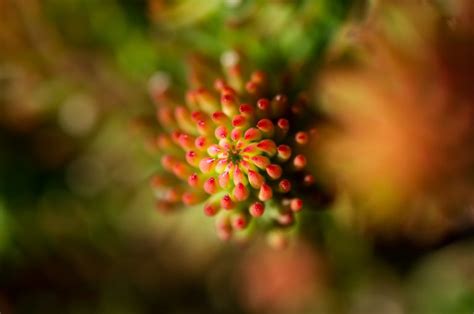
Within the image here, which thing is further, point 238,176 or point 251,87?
point 251,87

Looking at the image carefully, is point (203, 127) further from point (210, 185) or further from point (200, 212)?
point (200, 212)

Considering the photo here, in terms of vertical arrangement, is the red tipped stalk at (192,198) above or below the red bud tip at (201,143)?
below

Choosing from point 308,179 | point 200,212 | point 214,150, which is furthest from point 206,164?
point 200,212

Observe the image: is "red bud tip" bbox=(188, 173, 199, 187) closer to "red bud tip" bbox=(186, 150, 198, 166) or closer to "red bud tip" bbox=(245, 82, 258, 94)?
"red bud tip" bbox=(186, 150, 198, 166)

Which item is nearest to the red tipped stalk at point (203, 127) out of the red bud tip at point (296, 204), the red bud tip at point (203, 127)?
the red bud tip at point (203, 127)

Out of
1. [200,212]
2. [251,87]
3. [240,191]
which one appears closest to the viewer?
[240,191]

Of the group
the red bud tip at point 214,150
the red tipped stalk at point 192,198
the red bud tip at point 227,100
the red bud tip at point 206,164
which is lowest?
Result: the red tipped stalk at point 192,198

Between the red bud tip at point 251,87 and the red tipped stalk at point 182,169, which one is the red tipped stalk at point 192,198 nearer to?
the red tipped stalk at point 182,169
